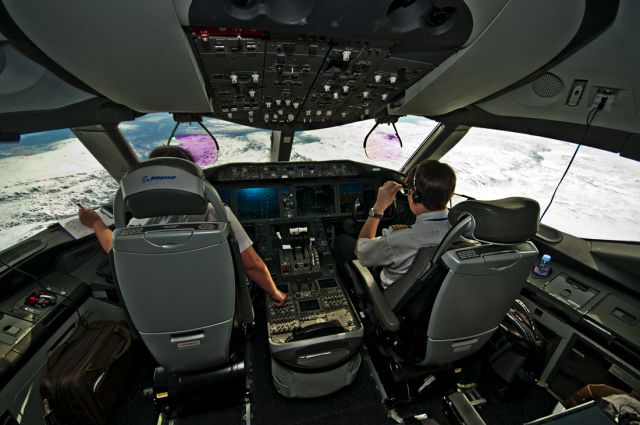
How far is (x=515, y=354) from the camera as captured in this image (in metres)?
1.65

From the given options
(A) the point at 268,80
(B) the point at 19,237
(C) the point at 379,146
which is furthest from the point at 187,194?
(C) the point at 379,146

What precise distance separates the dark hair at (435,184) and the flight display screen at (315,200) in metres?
1.52

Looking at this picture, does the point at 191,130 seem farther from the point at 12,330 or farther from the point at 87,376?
the point at 87,376

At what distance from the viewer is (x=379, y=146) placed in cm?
342

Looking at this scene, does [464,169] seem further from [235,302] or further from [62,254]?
[62,254]

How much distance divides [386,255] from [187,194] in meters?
1.07

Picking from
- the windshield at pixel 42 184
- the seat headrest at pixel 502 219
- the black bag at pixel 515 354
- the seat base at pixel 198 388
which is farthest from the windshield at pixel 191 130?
the black bag at pixel 515 354

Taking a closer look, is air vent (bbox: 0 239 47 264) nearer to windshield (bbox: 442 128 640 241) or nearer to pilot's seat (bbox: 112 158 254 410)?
pilot's seat (bbox: 112 158 254 410)

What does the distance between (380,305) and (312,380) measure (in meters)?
0.67

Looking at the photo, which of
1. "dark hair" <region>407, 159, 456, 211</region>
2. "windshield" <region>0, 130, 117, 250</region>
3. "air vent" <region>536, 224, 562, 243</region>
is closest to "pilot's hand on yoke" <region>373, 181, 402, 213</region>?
"dark hair" <region>407, 159, 456, 211</region>

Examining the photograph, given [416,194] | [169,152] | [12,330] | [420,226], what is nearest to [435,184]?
[416,194]

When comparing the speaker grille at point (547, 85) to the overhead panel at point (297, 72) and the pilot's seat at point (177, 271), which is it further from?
the pilot's seat at point (177, 271)

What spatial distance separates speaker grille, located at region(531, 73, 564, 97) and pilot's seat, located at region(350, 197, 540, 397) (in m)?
0.88

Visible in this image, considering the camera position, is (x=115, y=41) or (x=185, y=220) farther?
(x=185, y=220)
